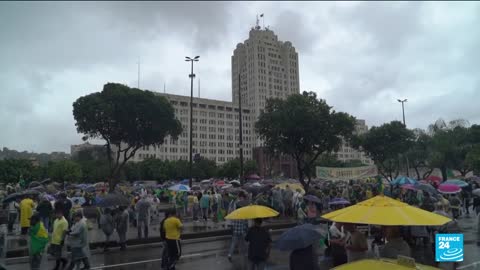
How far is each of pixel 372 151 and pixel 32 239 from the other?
158 ft

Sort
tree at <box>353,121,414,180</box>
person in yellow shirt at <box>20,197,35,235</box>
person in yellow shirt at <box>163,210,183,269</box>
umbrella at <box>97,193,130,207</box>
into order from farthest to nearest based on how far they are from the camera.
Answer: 1. tree at <box>353,121,414,180</box>
2. person in yellow shirt at <box>20,197,35,235</box>
3. umbrella at <box>97,193,130,207</box>
4. person in yellow shirt at <box>163,210,183,269</box>

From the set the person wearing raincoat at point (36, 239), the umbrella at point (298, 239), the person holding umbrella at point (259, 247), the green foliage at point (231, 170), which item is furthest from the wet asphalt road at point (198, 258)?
the green foliage at point (231, 170)

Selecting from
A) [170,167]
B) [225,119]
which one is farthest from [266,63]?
[170,167]

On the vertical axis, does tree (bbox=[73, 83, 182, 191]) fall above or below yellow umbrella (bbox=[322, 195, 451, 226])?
above

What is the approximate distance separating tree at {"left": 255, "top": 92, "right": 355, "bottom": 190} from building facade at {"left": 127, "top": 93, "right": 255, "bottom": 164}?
322 ft

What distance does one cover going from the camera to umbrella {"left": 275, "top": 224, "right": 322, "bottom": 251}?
20.3 feet

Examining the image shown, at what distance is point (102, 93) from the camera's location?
41.3m

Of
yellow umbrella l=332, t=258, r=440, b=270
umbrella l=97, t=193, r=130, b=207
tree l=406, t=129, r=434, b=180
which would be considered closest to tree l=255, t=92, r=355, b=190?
umbrella l=97, t=193, r=130, b=207

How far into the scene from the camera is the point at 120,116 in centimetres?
4084

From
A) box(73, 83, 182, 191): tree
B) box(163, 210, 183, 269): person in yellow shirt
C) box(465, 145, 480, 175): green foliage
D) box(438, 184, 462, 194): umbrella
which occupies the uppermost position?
box(73, 83, 182, 191): tree

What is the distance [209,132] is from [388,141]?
92.9 meters

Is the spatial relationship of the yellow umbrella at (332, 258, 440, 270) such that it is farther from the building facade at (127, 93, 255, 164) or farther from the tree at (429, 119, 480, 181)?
the building facade at (127, 93, 255, 164)

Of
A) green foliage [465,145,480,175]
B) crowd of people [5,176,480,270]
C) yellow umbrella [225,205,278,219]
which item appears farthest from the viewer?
green foliage [465,145,480,175]

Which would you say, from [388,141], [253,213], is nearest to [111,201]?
[253,213]
